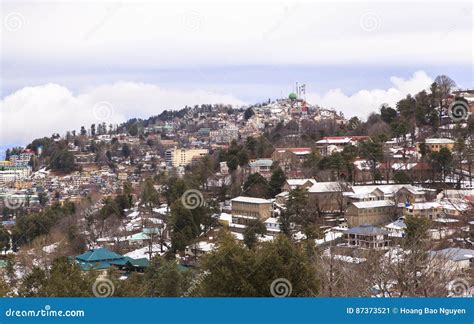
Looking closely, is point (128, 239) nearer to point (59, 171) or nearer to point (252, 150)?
point (252, 150)

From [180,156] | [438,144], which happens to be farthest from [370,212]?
[180,156]

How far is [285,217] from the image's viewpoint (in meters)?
17.0

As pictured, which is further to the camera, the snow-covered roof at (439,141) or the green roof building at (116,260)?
the snow-covered roof at (439,141)

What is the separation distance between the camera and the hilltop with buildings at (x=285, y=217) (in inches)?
282

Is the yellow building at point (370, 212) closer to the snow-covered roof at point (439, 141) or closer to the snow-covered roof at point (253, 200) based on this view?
the snow-covered roof at point (253, 200)

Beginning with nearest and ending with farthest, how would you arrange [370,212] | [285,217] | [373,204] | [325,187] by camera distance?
1. [285,217]
2. [370,212]
3. [373,204]
4. [325,187]

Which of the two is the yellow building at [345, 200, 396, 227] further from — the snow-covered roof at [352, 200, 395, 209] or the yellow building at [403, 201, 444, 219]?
the yellow building at [403, 201, 444, 219]

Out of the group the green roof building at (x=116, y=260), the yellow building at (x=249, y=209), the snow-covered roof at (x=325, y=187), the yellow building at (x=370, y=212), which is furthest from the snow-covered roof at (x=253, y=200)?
the green roof building at (x=116, y=260)

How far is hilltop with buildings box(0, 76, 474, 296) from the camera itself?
7164 millimetres

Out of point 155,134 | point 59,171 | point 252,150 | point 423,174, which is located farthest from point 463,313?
point 155,134

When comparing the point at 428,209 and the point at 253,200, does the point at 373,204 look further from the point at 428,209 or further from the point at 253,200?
the point at 253,200

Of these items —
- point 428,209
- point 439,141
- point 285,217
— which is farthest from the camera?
point 439,141

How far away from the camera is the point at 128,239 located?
1903 cm

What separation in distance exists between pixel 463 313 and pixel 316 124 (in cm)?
3244
